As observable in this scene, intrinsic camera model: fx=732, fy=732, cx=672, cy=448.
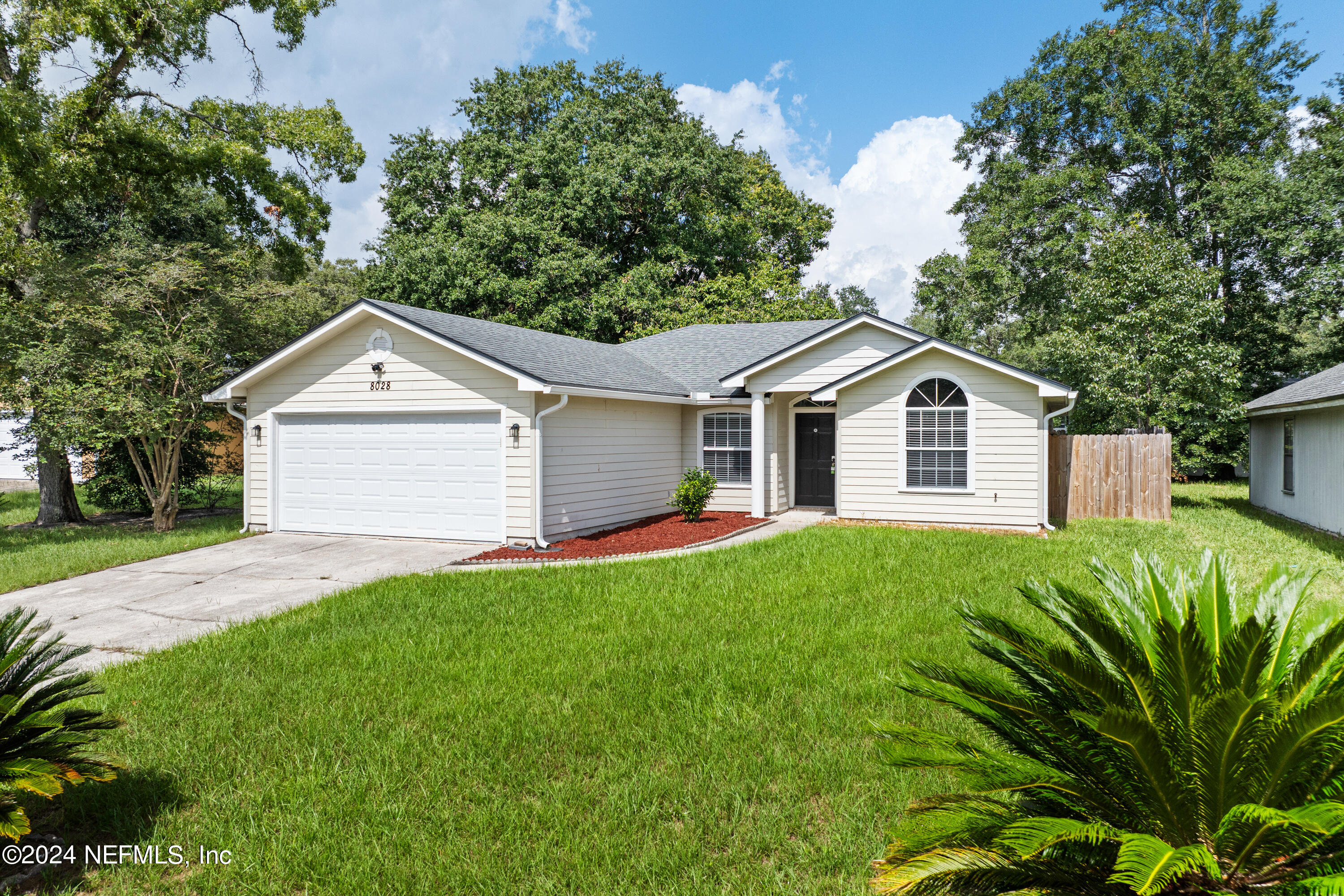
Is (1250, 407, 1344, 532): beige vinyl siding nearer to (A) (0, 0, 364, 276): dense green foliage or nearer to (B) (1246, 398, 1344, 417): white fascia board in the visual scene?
(B) (1246, 398, 1344, 417): white fascia board

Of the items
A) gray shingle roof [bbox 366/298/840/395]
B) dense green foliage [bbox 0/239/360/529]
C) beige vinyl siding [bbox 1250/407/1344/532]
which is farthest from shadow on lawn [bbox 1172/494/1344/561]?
dense green foliage [bbox 0/239/360/529]

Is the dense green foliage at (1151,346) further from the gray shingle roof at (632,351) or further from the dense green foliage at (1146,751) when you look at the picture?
the dense green foliage at (1146,751)

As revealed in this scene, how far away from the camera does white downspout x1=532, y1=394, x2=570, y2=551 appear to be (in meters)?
11.5

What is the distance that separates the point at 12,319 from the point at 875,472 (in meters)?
16.1

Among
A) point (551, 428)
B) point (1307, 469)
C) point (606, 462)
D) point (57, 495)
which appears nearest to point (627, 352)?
point (606, 462)

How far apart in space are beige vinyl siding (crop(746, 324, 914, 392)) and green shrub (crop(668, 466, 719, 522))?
2178 mm

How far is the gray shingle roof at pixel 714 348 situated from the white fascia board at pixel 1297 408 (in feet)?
Answer: 28.5

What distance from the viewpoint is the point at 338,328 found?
12688 mm

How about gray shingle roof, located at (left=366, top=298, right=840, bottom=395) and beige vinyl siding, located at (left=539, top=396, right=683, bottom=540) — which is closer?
beige vinyl siding, located at (left=539, top=396, right=683, bottom=540)

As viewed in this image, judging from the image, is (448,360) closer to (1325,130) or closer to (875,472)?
(875,472)

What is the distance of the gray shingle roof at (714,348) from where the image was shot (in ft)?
55.1

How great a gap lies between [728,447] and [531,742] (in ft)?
39.4

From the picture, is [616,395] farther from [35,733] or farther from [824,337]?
[35,733]

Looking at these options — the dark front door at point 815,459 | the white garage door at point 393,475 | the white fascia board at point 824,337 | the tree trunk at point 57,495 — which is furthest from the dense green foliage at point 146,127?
the dark front door at point 815,459
